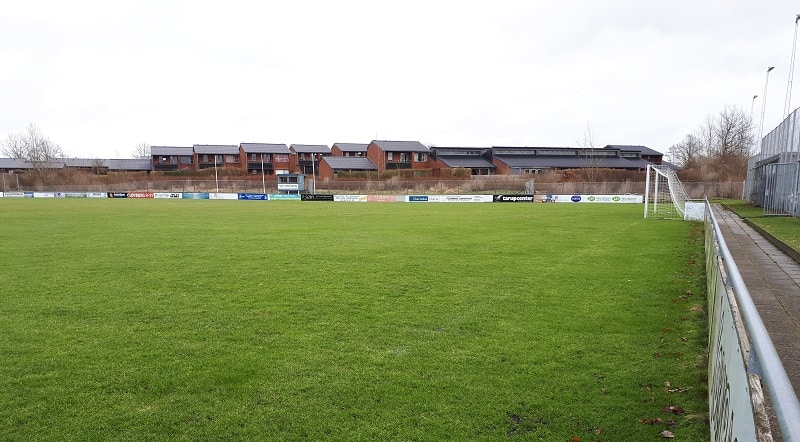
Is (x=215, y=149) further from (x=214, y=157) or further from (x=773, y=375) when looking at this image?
(x=773, y=375)

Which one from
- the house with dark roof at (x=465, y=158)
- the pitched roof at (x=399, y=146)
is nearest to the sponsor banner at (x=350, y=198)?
the house with dark roof at (x=465, y=158)

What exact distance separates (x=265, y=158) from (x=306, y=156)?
293 inches

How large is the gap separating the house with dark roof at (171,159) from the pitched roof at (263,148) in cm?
1010

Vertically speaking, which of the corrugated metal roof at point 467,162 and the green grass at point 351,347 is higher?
the corrugated metal roof at point 467,162

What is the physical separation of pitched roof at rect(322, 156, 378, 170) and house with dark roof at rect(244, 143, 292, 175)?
11659 mm

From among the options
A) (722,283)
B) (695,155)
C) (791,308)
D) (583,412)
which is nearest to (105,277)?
(583,412)

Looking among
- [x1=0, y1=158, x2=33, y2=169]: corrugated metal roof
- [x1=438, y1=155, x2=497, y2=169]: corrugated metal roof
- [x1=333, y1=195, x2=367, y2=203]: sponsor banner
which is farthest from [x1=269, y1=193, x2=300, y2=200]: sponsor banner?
[x1=0, y1=158, x2=33, y2=169]: corrugated metal roof

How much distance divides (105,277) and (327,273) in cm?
483

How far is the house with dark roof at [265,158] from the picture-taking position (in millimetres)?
83688

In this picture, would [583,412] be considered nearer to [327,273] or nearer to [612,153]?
[327,273]

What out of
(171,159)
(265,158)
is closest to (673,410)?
(265,158)

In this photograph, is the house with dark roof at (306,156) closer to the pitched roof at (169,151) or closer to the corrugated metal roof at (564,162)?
the pitched roof at (169,151)

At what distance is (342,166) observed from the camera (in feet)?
245

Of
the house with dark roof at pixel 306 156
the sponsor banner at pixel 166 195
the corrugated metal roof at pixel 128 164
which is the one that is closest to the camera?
the sponsor banner at pixel 166 195
